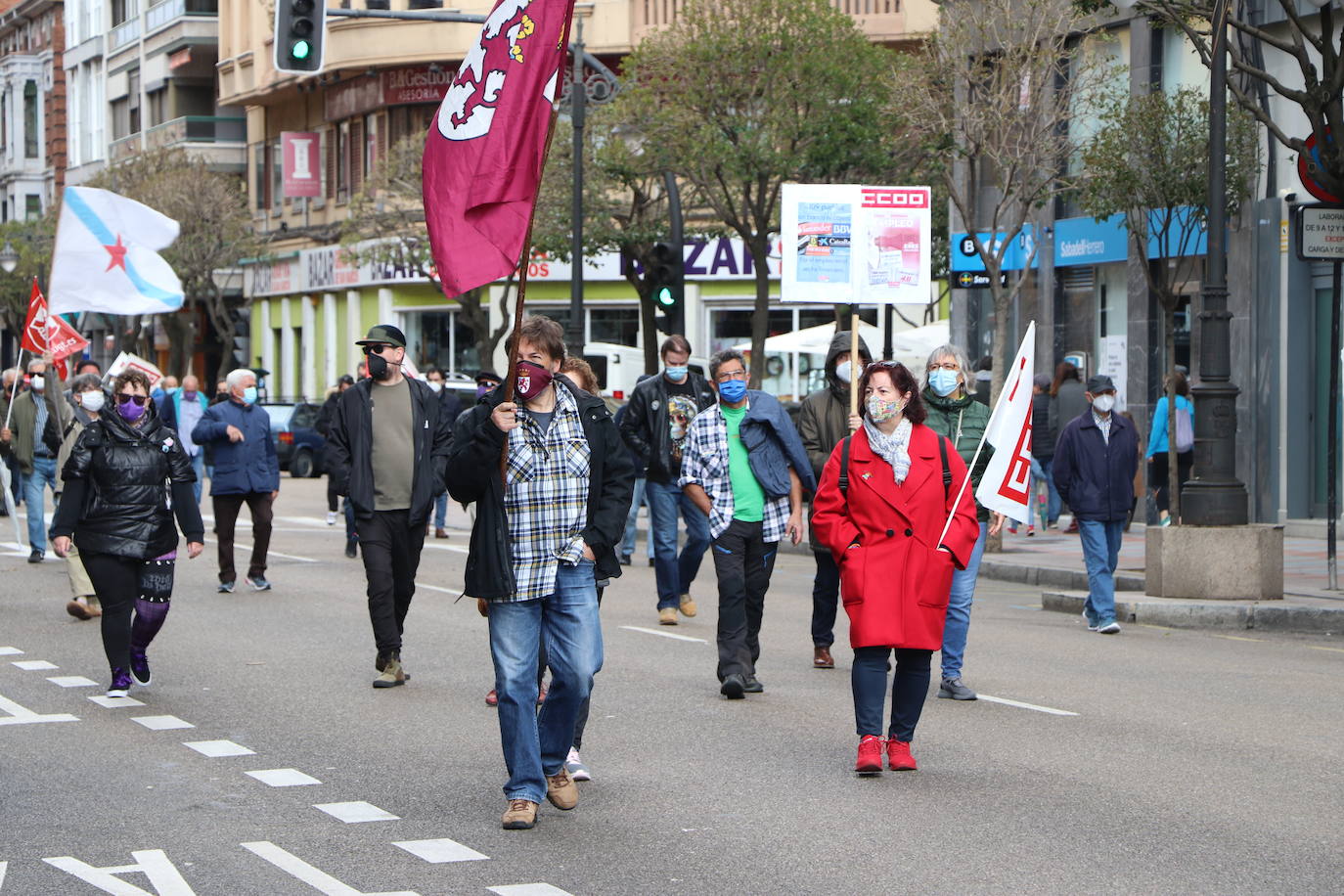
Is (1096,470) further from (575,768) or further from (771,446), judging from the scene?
(575,768)

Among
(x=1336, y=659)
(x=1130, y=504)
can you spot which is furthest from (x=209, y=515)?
(x=1336, y=659)

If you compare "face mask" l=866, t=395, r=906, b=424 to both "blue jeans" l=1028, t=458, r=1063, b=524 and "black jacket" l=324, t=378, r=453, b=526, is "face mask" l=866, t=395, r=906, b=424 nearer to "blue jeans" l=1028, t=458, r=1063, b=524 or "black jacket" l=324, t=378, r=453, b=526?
"black jacket" l=324, t=378, r=453, b=526

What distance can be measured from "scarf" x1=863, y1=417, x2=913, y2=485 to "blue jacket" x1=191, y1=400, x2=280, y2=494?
8914 millimetres

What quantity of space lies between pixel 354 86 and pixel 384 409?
38647 millimetres

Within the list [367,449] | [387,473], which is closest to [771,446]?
[387,473]

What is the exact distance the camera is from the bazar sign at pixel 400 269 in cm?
4209

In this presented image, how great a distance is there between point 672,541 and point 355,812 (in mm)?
7060

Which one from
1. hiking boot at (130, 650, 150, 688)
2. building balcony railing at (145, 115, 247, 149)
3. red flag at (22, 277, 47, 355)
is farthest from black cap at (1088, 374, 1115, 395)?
building balcony railing at (145, 115, 247, 149)

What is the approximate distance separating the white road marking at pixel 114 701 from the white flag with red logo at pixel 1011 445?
14.5 feet

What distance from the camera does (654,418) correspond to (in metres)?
13.6

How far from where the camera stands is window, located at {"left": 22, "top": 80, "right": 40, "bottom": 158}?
7588 cm

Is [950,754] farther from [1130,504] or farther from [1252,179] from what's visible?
[1252,179]

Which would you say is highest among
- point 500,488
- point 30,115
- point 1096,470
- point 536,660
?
point 30,115

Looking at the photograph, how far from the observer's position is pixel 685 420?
13555 millimetres
